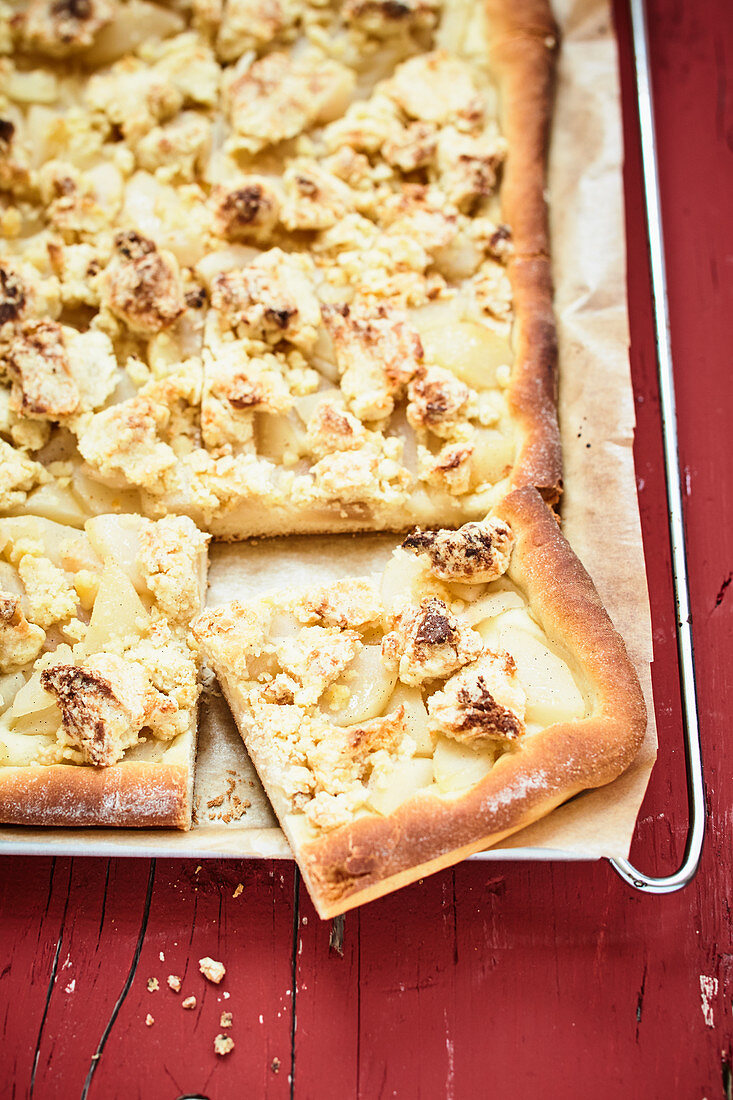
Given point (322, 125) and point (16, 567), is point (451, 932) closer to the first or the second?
point (16, 567)

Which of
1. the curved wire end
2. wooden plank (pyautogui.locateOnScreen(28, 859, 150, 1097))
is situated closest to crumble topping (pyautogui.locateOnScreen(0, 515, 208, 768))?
wooden plank (pyautogui.locateOnScreen(28, 859, 150, 1097))

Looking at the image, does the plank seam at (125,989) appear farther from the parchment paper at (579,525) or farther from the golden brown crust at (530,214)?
the golden brown crust at (530,214)

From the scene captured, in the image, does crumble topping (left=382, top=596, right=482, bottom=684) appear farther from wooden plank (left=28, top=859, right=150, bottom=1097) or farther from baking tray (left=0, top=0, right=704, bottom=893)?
wooden plank (left=28, top=859, right=150, bottom=1097)

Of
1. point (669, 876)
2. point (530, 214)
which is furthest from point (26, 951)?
point (530, 214)

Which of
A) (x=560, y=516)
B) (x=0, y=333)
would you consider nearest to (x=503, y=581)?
(x=560, y=516)

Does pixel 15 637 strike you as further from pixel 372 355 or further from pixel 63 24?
pixel 63 24
